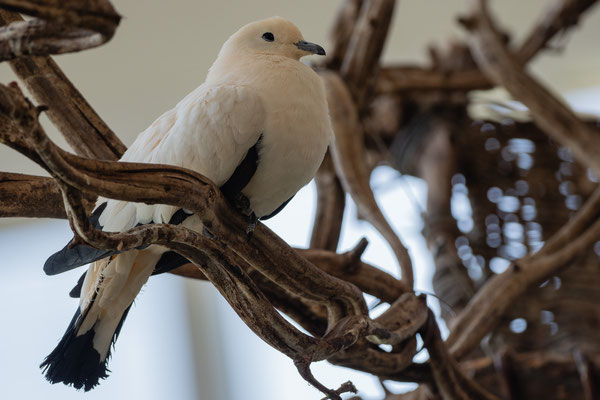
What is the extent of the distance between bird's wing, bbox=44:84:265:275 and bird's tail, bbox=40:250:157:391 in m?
0.07

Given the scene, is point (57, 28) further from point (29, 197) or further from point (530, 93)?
point (530, 93)

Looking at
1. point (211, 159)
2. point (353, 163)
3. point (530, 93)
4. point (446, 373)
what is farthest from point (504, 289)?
point (211, 159)

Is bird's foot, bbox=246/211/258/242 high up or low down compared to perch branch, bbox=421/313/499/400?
up

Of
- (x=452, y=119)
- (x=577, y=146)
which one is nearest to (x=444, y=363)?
(x=577, y=146)

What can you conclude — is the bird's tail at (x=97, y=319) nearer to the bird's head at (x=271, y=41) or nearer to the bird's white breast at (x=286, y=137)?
the bird's white breast at (x=286, y=137)

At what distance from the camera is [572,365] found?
138 cm

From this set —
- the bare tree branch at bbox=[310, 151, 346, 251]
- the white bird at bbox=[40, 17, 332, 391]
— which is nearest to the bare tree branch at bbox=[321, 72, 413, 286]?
the bare tree branch at bbox=[310, 151, 346, 251]

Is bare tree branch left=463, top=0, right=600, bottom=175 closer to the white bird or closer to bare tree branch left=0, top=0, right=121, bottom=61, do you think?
the white bird

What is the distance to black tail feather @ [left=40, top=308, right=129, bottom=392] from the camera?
0.89 meters

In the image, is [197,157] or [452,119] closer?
[197,157]

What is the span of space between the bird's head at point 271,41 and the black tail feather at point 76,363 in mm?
439

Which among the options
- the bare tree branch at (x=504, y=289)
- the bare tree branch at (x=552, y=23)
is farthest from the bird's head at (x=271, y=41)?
the bare tree branch at (x=552, y=23)

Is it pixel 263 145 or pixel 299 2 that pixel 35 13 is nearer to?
pixel 263 145

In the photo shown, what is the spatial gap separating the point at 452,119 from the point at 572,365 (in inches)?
30.5
